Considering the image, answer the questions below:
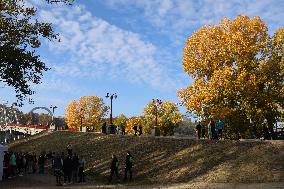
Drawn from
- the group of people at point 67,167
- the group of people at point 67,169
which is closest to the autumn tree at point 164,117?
the group of people at point 67,167

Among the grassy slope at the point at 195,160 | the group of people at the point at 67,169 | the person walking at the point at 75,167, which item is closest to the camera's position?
the grassy slope at the point at 195,160

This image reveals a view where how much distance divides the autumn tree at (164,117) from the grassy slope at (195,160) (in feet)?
183

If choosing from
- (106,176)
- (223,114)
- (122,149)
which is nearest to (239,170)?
(106,176)

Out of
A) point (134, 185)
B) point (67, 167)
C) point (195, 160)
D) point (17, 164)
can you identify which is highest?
point (195, 160)

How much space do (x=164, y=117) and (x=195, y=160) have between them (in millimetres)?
74266

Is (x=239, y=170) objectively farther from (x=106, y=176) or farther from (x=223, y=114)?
(x=223, y=114)

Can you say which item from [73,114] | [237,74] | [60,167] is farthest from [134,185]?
[73,114]

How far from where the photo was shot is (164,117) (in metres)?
102

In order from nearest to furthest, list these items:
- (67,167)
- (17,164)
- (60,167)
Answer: (60,167) < (67,167) < (17,164)

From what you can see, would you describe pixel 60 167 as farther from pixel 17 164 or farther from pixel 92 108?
pixel 92 108

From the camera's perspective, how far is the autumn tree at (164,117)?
95312 mm

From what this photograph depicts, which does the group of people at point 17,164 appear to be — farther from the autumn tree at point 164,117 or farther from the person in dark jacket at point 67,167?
the autumn tree at point 164,117

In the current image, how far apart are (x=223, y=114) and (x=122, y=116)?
93806 mm

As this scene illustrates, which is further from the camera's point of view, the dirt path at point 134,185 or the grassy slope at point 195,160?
the grassy slope at point 195,160
